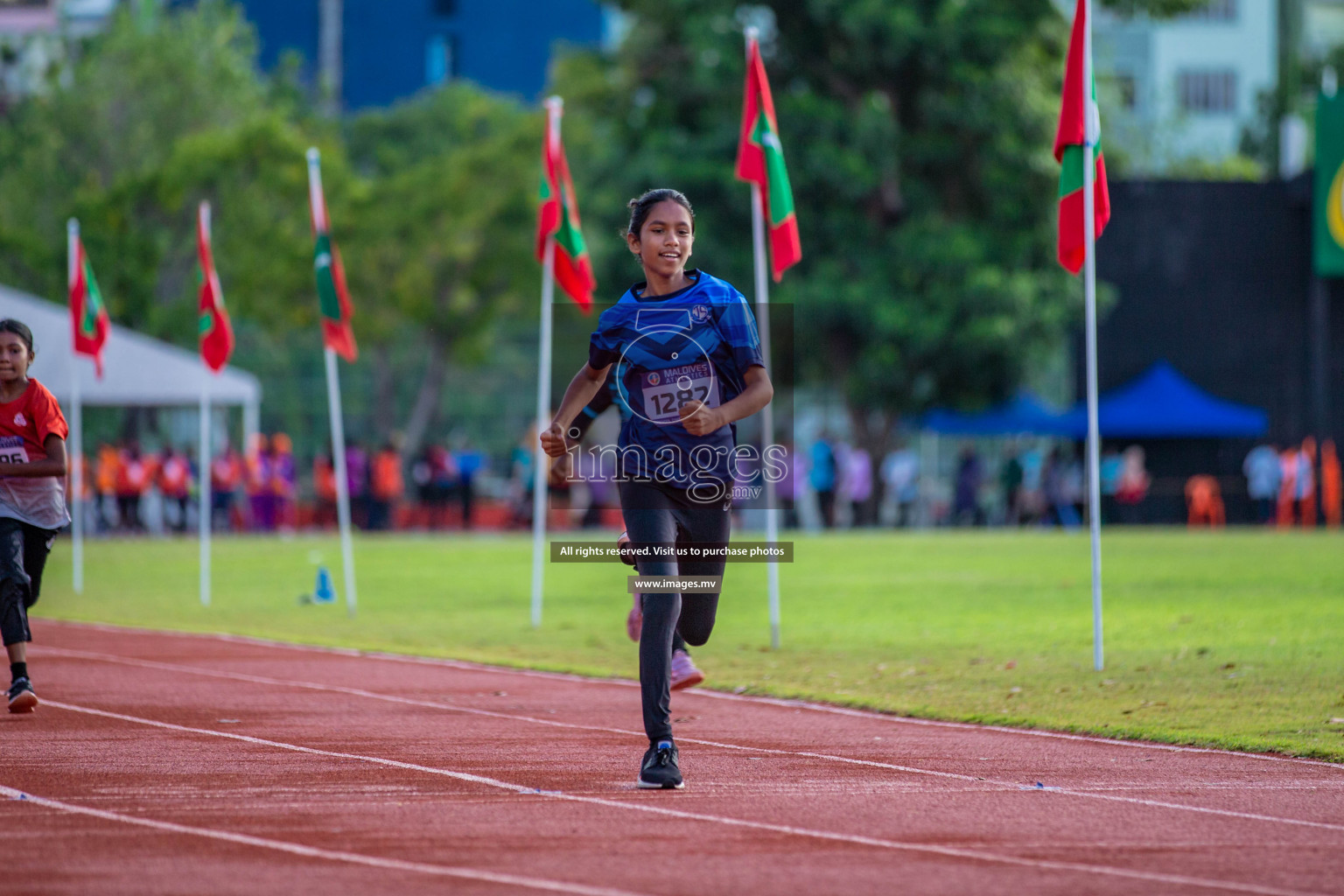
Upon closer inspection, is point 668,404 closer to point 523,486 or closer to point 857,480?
point 523,486

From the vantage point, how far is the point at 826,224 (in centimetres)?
4197

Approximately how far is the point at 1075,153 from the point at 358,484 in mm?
29901

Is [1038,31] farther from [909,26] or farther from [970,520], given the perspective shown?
[970,520]

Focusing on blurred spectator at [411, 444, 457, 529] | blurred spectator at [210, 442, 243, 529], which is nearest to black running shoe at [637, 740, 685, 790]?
blurred spectator at [210, 442, 243, 529]

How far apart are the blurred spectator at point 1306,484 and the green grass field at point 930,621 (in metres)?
9.69

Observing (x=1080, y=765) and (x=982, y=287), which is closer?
(x=1080, y=765)

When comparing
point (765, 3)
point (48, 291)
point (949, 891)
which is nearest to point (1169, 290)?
point (765, 3)

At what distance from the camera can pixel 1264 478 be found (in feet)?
133

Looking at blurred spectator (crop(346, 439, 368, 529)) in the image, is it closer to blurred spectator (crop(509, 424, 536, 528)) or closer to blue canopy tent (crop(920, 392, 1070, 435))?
blurred spectator (crop(509, 424, 536, 528))

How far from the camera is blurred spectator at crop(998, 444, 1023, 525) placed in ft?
137

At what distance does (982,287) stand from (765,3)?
8.00 metres

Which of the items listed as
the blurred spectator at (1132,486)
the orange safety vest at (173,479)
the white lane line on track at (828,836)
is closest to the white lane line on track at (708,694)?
the white lane line on track at (828,836)

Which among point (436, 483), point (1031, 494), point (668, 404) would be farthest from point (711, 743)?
point (1031, 494)

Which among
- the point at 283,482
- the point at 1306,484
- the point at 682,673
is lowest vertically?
the point at 682,673
